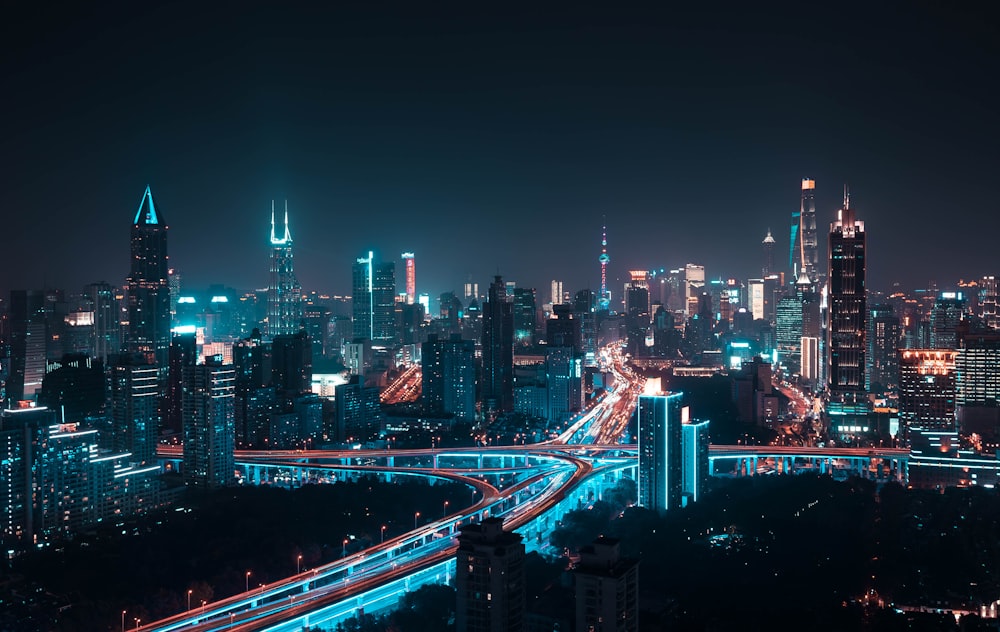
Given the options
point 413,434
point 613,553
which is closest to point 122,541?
point 613,553

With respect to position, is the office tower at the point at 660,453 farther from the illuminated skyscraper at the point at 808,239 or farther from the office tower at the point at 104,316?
the illuminated skyscraper at the point at 808,239

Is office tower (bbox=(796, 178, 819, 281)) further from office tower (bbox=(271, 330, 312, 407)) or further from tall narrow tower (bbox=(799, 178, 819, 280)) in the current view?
office tower (bbox=(271, 330, 312, 407))

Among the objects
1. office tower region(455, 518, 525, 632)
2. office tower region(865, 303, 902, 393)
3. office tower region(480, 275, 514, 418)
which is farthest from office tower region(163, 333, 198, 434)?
office tower region(865, 303, 902, 393)

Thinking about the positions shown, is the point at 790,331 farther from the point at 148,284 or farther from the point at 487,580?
the point at 487,580

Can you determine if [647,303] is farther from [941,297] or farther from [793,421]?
[793,421]

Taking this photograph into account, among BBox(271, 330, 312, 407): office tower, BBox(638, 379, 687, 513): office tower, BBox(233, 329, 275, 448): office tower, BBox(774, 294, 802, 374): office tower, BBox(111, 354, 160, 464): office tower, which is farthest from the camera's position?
BBox(774, 294, 802, 374): office tower

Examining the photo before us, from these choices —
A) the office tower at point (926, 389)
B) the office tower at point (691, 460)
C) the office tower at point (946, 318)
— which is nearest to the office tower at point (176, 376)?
the office tower at point (691, 460)

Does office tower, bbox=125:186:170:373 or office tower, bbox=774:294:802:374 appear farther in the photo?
office tower, bbox=774:294:802:374
